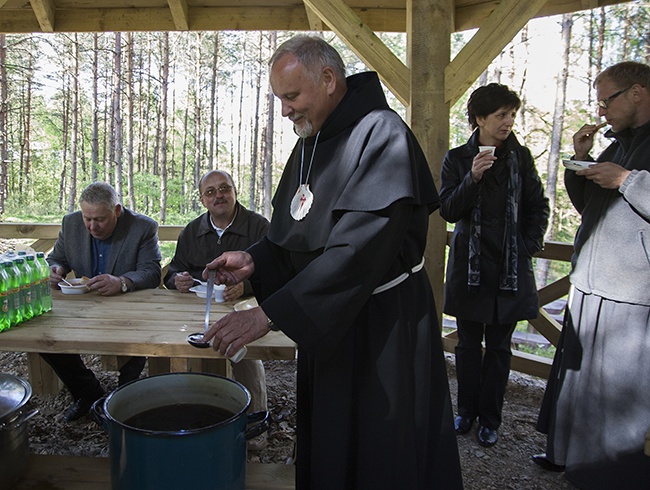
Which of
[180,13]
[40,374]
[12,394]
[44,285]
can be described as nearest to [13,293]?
[44,285]

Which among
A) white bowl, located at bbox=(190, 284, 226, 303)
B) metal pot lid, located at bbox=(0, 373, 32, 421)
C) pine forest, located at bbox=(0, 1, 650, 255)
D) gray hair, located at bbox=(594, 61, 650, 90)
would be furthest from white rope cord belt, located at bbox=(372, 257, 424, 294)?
pine forest, located at bbox=(0, 1, 650, 255)

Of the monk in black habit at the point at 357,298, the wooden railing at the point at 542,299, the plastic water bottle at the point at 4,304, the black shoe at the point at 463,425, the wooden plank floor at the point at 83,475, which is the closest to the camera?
the monk in black habit at the point at 357,298

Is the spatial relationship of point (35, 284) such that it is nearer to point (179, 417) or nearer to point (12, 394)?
point (12, 394)

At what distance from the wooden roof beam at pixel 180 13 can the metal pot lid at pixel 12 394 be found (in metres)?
3.18

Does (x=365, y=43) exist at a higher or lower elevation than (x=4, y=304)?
higher

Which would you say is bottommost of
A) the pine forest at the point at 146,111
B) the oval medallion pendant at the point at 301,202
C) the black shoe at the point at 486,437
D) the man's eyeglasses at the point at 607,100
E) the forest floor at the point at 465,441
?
the forest floor at the point at 465,441

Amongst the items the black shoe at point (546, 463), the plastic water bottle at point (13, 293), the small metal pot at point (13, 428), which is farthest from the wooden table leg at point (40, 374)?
the black shoe at point (546, 463)

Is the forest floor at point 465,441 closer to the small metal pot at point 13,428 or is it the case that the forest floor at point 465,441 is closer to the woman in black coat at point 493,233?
the woman in black coat at point 493,233

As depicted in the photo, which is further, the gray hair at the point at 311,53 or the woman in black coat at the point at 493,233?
the woman in black coat at the point at 493,233

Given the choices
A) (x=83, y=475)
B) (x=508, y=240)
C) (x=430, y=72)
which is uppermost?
(x=430, y=72)

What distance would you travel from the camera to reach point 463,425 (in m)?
2.91

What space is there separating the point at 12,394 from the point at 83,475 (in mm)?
411

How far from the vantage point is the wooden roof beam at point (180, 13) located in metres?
3.76

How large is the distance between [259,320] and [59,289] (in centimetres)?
210
